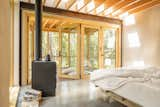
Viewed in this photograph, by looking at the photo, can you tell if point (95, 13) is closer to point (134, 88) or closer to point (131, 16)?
point (131, 16)

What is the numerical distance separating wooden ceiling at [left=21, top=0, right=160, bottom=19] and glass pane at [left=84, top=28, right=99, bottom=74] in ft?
2.64

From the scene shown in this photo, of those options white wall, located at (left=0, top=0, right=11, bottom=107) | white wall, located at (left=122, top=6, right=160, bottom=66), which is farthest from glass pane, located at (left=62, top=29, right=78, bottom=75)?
white wall, located at (left=0, top=0, right=11, bottom=107)

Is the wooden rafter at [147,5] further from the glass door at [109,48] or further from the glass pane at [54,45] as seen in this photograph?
the glass pane at [54,45]

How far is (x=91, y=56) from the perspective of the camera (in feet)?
20.6

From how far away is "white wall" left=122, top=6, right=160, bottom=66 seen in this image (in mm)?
5193

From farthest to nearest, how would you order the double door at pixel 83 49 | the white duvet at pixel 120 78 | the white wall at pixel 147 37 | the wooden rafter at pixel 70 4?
the double door at pixel 83 49, the white wall at pixel 147 37, the wooden rafter at pixel 70 4, the white duvet at pixel 120 78

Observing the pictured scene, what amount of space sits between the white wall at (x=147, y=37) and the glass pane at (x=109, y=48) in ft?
2.09

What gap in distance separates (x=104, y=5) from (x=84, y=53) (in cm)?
199

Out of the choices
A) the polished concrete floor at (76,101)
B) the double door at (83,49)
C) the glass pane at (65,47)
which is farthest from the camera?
the glass pane at (65,47)

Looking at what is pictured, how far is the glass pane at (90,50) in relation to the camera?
243 inches

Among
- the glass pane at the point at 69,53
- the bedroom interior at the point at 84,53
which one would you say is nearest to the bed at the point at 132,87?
the bedroom interior at the point at 84,53

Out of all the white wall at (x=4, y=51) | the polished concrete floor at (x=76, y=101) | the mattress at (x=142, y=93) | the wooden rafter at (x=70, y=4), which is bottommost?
the polished concrete floor at (x=76, y=101)

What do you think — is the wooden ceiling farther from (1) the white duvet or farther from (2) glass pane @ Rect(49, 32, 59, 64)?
(1) the white duvet

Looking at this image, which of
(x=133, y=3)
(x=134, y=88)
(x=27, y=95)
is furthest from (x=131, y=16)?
(x=27, y=95)
